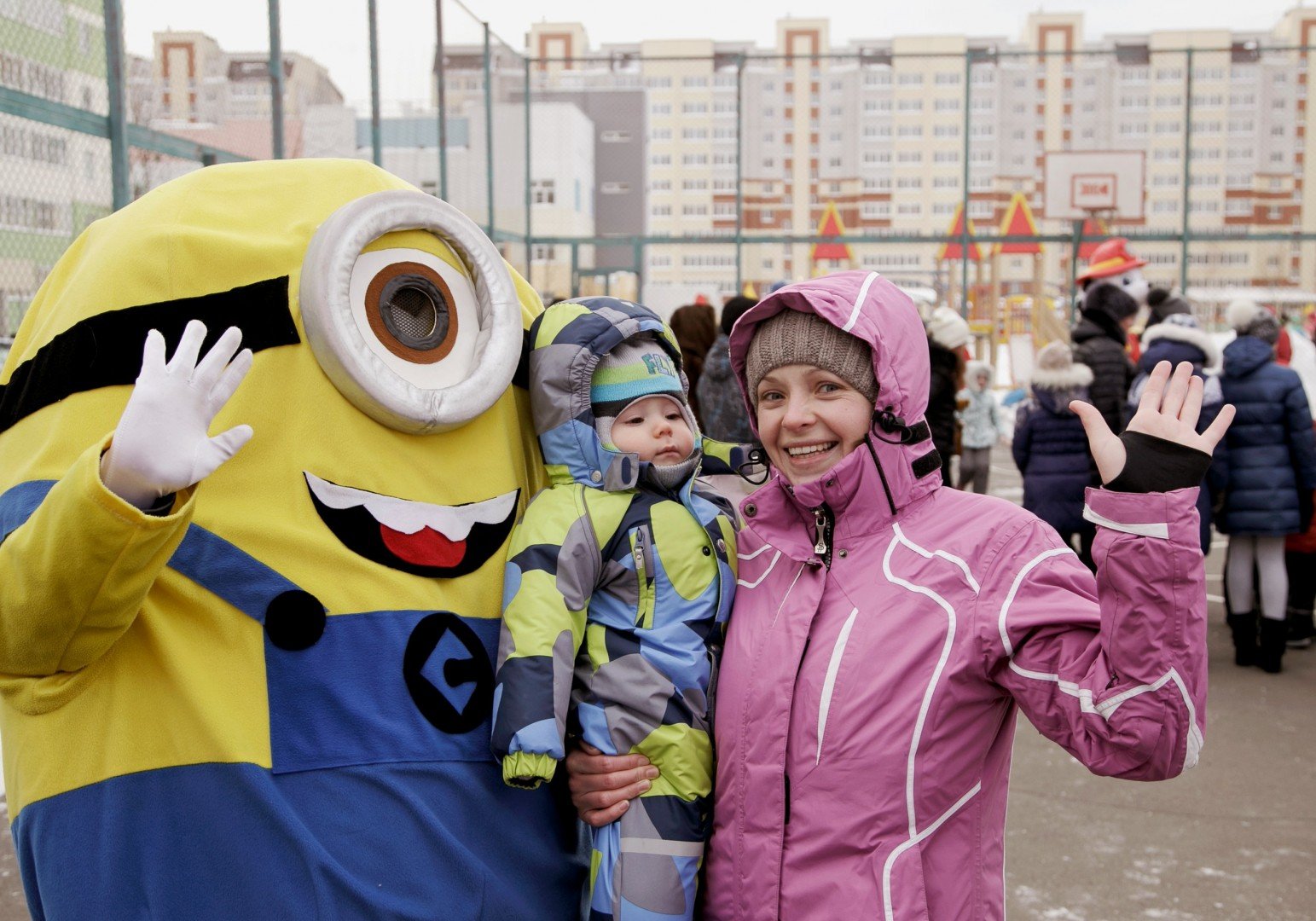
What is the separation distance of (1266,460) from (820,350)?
4.78m

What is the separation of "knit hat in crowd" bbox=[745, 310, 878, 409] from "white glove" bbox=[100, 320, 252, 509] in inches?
31.7

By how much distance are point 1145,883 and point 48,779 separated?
3249mm

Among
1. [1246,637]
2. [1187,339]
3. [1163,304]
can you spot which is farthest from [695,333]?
[1246,637]

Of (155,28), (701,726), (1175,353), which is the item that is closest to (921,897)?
(701,726)

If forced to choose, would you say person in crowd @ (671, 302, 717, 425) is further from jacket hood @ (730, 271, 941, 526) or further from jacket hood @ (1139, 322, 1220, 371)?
jacket hood @ (730, 271, 941, 526)

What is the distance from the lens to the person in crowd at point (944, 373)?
6.29 metres

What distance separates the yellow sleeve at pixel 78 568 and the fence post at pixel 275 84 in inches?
Result: 223

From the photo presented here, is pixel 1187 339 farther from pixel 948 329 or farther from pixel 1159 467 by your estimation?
pixel 1159 467

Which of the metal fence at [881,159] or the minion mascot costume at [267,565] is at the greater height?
the metal fence at [881,159]

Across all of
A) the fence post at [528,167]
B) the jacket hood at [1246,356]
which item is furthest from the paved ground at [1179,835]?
the fence post at [528,167]

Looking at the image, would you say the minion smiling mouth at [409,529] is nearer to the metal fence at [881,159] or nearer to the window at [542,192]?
the metal fence at [881,159]

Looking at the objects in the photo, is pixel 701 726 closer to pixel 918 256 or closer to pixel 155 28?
pixel 155 28

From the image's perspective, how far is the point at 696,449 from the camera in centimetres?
222

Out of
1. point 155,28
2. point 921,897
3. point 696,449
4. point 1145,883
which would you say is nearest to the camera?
point 921,897
